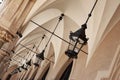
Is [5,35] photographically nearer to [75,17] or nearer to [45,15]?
[75,17]

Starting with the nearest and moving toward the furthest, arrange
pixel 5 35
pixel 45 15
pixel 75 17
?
pixel 5 35, pixel 75 17, pixel 45 15

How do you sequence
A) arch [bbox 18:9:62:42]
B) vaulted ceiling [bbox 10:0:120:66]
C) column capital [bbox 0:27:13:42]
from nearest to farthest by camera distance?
column capital [bbox 0:27:13:42], vaulted ceiling [bbox 10:0:120:66], arch [bbox 18:9:62:42]

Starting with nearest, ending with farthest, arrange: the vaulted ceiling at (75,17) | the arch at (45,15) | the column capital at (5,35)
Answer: the column capital at (5,35), the vaulted ceiling at (75,17), the arch at (45,15)

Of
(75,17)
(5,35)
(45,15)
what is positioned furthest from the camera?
(45,15)

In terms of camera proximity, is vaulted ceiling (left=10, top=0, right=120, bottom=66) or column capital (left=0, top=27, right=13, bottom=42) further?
vaulted ceiling (left=10, top=0, right=120, bottom=66)

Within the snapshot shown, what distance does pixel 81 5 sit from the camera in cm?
1053

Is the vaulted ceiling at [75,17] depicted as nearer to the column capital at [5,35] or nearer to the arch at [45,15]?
the arch at [45,15]

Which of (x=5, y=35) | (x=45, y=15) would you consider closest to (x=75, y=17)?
(x=45, y=15)

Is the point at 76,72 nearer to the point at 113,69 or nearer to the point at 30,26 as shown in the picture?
the point at 113,69

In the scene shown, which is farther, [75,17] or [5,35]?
[75,17]

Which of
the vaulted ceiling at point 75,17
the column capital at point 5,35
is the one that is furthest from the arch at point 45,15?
the column capital at point 5,35

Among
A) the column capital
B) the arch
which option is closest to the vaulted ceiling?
the arch

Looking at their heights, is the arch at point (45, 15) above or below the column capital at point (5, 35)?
above

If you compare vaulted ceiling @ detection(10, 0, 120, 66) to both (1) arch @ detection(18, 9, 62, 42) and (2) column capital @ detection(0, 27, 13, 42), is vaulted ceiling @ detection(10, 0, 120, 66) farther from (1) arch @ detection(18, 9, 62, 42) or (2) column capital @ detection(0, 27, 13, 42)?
(2) column capital @ detection(0, 27, 13, 42)
